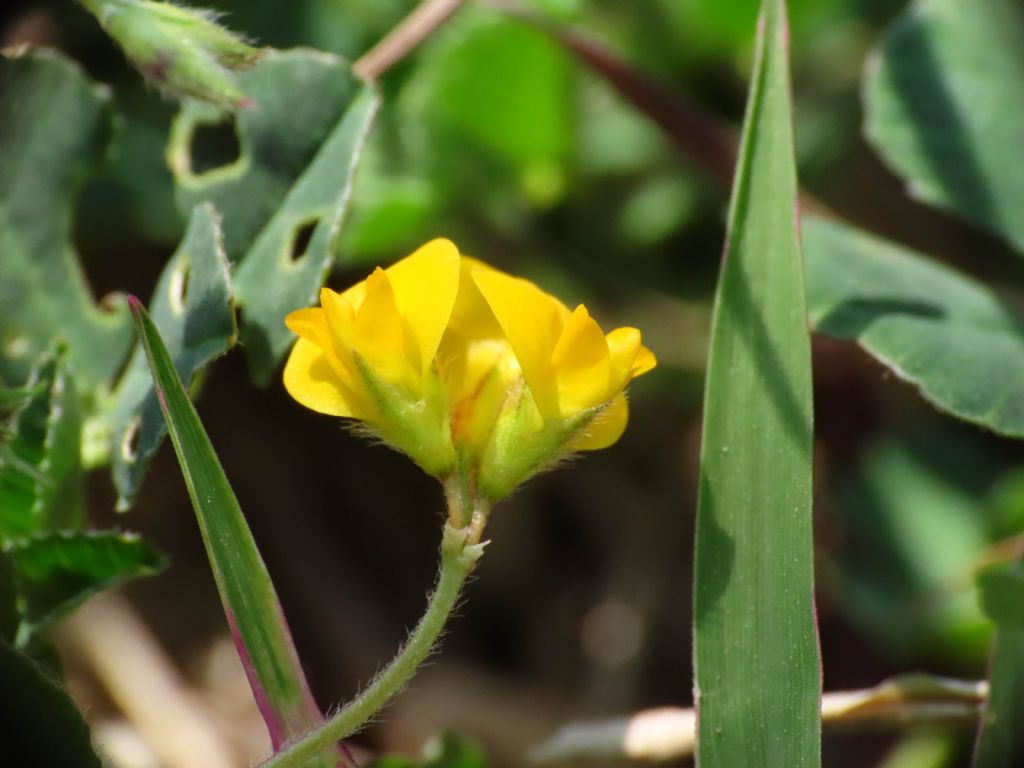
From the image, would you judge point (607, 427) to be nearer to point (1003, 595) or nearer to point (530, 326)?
point (530, 326)

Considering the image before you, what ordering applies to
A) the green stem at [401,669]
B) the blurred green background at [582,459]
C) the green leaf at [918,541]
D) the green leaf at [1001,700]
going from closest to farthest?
the green stem at [401,669] < the green leaf at [1001,700] < the green leaf at [918,541] < the blurred green background at [582,459]

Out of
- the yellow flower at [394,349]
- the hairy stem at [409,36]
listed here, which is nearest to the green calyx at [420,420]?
the yellow flower at [394,349]

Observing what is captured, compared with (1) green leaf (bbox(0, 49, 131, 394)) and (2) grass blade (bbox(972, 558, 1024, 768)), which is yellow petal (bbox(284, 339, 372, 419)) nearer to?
(1) green leaf (bbox(0, 49, 131, 394))

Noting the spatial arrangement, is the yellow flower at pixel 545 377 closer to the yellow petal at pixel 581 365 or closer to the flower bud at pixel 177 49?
the yellow petal at pixel 581 365

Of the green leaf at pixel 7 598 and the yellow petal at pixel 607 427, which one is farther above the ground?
the yellow petal at pixel 607 427

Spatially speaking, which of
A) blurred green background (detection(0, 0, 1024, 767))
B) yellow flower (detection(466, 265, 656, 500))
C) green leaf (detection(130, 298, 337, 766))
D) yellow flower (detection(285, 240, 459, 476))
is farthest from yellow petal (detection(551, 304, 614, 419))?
blurred green background (detection(0, 0, 1024, 767))
